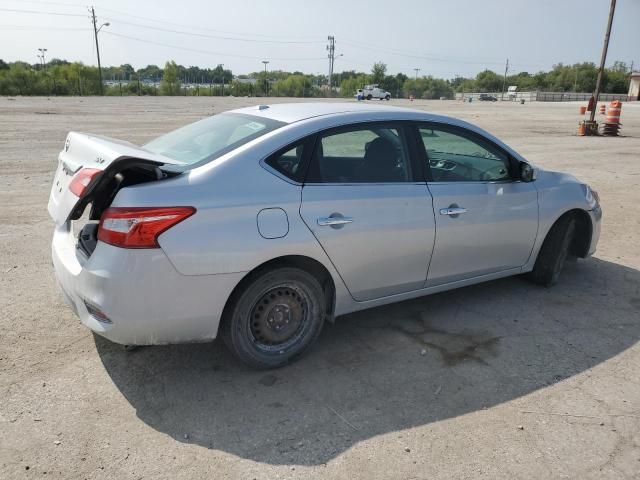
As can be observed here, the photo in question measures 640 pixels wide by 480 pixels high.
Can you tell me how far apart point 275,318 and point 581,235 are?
11.1 ft

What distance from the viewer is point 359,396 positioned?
10.6ft

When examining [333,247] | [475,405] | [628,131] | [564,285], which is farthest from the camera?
[628,131]

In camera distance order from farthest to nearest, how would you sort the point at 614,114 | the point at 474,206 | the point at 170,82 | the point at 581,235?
the point at 170,82
the point at 614,114
the point at 581,235
the point at 474,206

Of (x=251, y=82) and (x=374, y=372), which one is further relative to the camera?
(x=251, y=82)

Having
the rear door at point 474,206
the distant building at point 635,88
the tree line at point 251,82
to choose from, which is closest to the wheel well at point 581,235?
the rear door at point 474,206

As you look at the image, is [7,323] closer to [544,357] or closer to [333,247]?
[333,247]

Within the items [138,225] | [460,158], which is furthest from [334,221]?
[460,158]

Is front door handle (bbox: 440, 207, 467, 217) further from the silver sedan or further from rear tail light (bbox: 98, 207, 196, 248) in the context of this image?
rear tail light (bbox: 98, 207, 196, 248)

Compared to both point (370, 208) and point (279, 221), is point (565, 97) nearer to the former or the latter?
point (370, 208)

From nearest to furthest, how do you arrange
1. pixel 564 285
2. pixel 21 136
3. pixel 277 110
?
1. pixel 277 110
2. pixel 564 285
3. pixel 21 136

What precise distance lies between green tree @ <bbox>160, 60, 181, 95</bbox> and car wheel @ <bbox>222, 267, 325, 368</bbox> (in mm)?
82451

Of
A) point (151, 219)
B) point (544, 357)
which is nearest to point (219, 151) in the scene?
point (151, 219)

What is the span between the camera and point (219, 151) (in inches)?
132

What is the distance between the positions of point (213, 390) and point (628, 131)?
83.5 ft
